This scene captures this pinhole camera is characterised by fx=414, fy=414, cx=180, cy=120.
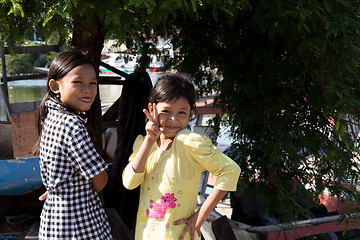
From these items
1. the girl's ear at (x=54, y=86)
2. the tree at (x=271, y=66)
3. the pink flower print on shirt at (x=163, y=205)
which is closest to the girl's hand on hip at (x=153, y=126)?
the pink flower print on shirt at (x=163, y=205)

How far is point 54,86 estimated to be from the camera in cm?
203

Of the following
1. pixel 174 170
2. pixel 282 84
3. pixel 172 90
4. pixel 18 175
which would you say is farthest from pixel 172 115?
pixel 18 175

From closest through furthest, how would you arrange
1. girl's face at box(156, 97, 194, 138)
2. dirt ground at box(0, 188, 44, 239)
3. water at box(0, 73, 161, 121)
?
girl's face at box(156, 97, 194, 138), dirt ground at box(0, 188, 44, 239), water at box(0, 73, 161, 121)

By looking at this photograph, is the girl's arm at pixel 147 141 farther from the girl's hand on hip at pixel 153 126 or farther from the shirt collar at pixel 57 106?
the shirt collar at pixel 57 106

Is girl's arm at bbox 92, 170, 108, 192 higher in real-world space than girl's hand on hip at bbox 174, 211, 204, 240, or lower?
higher

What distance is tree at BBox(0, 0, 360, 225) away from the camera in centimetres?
262

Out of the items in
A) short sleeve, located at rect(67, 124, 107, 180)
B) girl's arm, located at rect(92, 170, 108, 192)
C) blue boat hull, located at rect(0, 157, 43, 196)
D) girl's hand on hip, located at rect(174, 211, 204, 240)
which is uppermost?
short sleeve, located at rect(67, 124, 107, 180)

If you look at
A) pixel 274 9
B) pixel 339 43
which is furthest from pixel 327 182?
pixel 274 9

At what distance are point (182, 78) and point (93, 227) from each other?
0.82m

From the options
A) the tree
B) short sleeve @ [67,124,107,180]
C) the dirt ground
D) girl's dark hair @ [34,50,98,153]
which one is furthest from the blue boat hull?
short sleeve @ [67,124,107,180]

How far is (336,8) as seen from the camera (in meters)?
2.68

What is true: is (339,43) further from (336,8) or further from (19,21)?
(19,21)

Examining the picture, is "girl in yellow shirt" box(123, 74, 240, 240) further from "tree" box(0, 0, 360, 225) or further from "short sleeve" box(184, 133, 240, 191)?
"tree" box(0, 0, 360, 225)

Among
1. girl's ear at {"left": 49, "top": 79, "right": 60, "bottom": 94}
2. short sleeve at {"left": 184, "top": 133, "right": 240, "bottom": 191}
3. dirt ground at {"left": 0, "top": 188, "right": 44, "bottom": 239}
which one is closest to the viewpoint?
short sleeve at {"left": 184, "top": 133, "right": 240, "bottom": 191}
